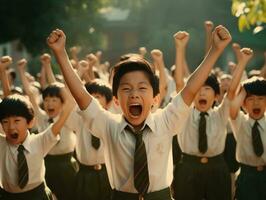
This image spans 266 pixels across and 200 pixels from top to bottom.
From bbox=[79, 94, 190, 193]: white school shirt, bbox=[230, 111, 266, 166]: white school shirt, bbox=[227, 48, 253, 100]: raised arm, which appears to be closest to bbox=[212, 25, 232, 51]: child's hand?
bbox=[79, 94, 190, 193]: white school shirt

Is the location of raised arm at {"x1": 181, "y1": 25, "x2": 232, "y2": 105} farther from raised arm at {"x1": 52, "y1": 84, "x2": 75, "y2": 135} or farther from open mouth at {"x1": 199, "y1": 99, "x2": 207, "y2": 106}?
open mouth at {"x1": 199, "y1": 99, "x2": 207, "y2": 106}

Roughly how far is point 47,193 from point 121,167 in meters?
1.54

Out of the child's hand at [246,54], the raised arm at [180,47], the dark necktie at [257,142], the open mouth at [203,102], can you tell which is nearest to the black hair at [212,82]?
the open mouth at [203,102]

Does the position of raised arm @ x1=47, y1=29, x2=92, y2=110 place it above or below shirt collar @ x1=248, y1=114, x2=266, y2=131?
above

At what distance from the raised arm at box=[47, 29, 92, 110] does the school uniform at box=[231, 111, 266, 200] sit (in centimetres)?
254

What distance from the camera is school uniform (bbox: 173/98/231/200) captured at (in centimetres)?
593

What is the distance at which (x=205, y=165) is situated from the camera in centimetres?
595

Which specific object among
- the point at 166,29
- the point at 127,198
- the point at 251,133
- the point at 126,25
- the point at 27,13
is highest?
the point at 126,25

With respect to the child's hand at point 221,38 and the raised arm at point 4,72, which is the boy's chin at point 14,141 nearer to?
the raised arm at point 4,72

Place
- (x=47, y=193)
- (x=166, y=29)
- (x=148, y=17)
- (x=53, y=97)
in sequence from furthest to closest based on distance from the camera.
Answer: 1. (x=148, y=17)
2. (x=166, y=29)
3. (x=53, y=97)
4. (x=47, y=193)

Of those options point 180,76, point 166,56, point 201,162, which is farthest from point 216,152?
point 166,56

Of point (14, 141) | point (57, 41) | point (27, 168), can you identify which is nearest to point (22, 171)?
point (27, 168)

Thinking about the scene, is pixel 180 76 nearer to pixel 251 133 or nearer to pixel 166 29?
pixel 251 133

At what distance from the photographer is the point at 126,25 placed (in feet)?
155
